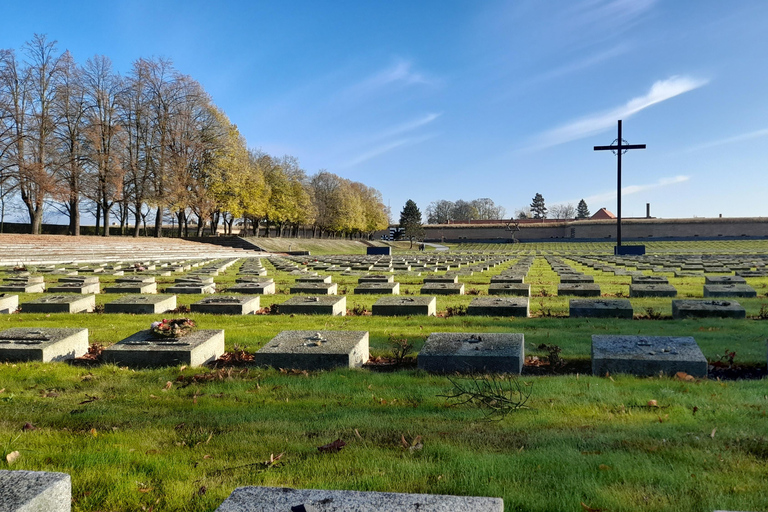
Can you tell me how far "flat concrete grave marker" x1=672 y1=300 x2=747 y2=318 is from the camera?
8.10 metres

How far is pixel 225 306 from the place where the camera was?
31.5 ft

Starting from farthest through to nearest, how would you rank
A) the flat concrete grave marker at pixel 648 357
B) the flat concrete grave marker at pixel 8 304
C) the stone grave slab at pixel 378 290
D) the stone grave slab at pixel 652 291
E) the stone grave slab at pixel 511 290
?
the stone grave slab at pixel 378 290
the stone grave slab at pixel 511 290
the stone grave slab at pixel 652 291
the flat concrete grave marker at pixel 8 304
the flat concrete grave marker at pixel 648 357

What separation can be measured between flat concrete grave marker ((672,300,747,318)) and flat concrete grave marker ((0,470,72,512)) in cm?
833

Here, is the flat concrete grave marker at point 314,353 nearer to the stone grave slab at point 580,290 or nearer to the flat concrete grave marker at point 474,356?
the flat concrete grave marker at point 474,356

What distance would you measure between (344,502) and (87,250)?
29.7m

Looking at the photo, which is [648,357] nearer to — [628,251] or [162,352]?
[162,352]

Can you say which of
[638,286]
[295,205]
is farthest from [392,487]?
[295,205]

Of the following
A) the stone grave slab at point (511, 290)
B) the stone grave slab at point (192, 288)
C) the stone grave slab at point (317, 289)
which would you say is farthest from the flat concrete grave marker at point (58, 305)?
the stone grave slab at point (511, 290)

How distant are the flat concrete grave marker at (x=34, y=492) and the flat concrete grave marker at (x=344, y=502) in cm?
77

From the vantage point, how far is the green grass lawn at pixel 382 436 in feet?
9.25

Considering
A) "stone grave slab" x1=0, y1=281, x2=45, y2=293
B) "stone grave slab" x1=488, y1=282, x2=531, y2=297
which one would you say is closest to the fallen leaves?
"stone grave slab" x1=488, y1=282, x2=531, y2=297

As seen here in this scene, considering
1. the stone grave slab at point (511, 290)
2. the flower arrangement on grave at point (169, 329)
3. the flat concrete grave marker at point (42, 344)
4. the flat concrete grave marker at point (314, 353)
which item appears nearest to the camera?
the flat concrete grave marker at point (314, 353)

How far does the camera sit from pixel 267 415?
13.5 ft

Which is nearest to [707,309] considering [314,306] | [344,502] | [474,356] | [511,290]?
[511,290]
